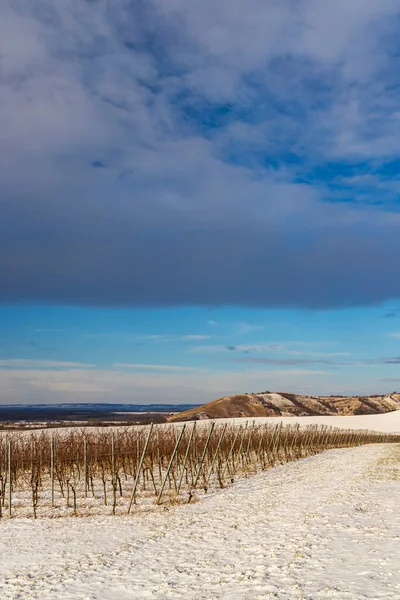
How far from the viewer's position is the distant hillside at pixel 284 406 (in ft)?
261

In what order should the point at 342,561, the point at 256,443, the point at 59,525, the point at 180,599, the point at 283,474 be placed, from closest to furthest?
the point at 180,599
the point at 342,561
the point at 59,525
the point at 283,474
the point at 256,443

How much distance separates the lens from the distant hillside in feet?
261

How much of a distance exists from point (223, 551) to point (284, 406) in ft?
267

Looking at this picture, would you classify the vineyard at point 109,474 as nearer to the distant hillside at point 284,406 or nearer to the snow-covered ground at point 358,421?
the snow-covered ground at point 358,421

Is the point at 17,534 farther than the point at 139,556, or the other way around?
the point at 17,534

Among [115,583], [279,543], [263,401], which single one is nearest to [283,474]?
[279,543]

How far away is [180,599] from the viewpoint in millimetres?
7070

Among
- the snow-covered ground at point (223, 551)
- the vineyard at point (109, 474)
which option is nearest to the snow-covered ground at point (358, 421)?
the vineyard at point (109, 474)

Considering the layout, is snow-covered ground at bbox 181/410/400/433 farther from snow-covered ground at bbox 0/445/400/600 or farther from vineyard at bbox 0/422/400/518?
snow-covered ground at bbox 0/445/400/600

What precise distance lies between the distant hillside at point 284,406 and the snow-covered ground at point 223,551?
57519mm

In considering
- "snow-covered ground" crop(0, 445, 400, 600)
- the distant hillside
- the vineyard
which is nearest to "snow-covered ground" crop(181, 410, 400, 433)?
the distant hillside

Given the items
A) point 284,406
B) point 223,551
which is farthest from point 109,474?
point 284,406

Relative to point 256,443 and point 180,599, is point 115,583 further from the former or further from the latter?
point 256,443

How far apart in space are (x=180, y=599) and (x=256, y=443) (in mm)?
23732
